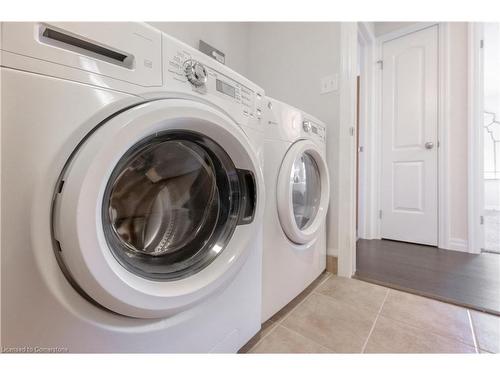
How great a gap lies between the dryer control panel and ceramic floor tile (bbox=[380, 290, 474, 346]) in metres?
0.94

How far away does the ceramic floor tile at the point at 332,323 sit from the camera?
0.70m

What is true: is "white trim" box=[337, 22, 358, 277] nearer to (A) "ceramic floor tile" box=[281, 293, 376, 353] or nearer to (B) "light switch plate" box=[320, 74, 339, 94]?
(B) "light switch plate" box=[320, 74, 339, 94]

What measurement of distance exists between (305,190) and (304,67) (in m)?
0.83

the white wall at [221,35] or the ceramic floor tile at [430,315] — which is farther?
the white wall at [221,35]

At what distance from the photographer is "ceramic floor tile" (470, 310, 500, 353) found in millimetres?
681

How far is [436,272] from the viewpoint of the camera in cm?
123

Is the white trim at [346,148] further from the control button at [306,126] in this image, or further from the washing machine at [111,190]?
the washing machine at [111,190]

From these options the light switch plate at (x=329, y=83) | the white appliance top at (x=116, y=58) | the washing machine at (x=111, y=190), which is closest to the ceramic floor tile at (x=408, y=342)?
the washing machine at (x=111, y=190)

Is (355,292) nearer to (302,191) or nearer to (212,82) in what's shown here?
(302,191)

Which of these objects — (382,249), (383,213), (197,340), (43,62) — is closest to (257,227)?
(197,340)

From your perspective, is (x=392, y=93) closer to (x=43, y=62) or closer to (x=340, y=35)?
(x=340, y=35)

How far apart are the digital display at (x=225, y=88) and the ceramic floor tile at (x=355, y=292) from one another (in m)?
0.97

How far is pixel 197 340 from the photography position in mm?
500

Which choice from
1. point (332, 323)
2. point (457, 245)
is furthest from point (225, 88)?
point (457, 245)
